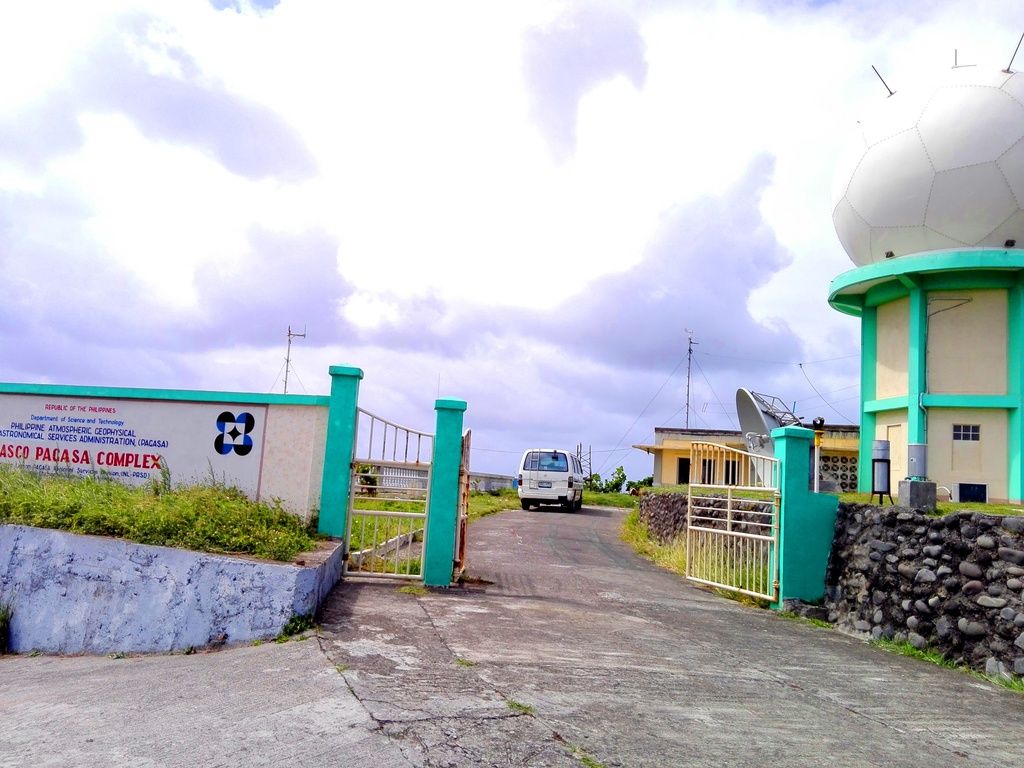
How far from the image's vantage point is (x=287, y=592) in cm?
668

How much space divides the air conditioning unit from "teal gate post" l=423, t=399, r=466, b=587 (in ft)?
34.2

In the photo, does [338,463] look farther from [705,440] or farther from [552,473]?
[705,440]

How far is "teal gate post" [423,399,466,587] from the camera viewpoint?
9.10 metres

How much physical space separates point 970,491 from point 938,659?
27.2ft

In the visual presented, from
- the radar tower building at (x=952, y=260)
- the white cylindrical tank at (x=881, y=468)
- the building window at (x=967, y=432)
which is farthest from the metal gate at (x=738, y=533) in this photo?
the building window at (x=967, y=432)

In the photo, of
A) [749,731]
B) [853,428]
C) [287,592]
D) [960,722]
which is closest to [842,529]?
[960,722]

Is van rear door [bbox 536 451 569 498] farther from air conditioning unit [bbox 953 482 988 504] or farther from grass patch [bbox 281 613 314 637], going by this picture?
grass patch [bbox 281 613 314 637]

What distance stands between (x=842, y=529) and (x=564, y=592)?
11.2ft

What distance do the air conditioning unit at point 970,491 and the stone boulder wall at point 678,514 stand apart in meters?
4.86

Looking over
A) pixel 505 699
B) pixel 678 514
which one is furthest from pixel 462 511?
pixel 678 514

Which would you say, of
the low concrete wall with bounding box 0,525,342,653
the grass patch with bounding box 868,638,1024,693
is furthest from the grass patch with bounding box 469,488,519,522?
the low concrete wall with bounding box 0,525,342,653

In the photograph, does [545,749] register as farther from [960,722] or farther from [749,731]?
[960,722]

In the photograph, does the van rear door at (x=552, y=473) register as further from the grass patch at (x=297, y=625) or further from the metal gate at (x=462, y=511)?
the grass patch at (x=297, y=625)

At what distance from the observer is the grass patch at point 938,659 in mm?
7067
